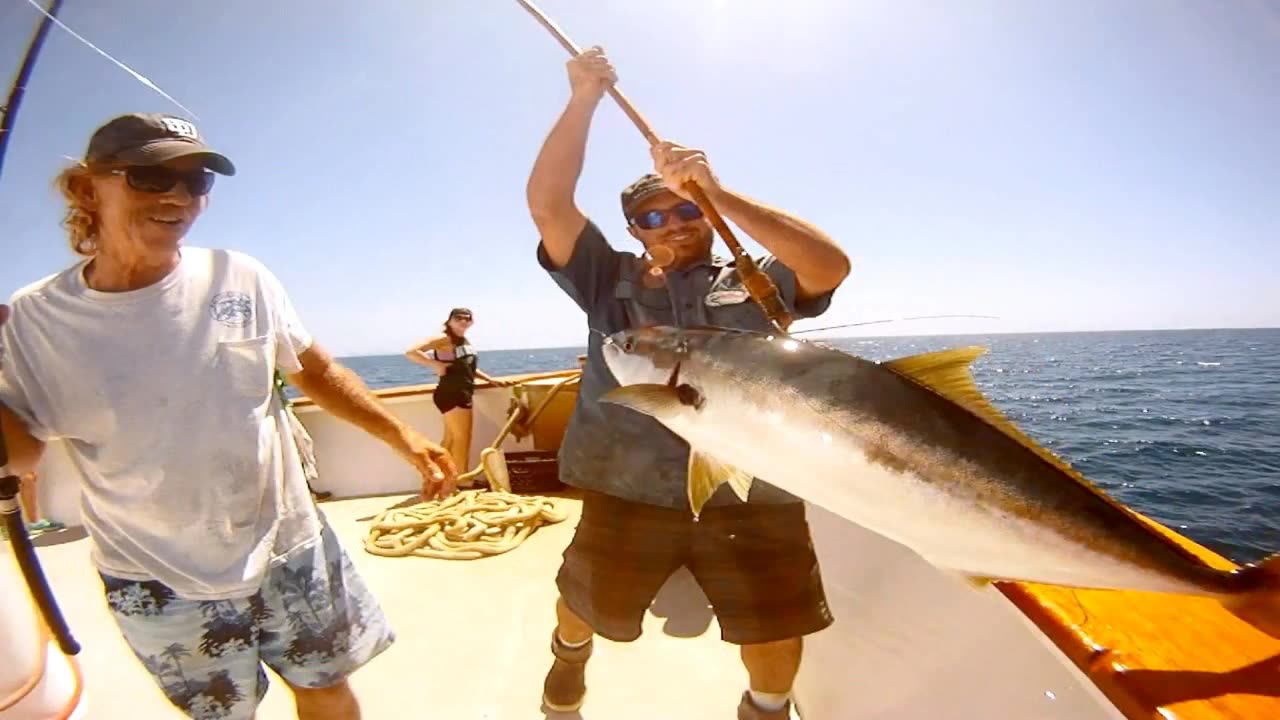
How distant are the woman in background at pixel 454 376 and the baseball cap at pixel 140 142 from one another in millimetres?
4814

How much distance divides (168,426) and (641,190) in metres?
1.72

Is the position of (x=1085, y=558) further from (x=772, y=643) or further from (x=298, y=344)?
(x=298, y=344)

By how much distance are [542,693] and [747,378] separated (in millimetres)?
2232

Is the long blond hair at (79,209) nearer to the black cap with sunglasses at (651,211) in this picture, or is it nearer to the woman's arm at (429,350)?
the black cap with sunglasses at (651,211)

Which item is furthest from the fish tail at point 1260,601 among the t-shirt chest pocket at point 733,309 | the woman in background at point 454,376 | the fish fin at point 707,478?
the woman in background at point 454,376

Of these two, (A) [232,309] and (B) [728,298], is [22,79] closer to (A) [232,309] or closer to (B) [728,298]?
(A) [232,309]

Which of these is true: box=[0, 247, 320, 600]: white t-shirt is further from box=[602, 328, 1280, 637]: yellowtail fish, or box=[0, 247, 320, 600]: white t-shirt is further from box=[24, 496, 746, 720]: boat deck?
box=[24, 496, 746, 720]: boat deck

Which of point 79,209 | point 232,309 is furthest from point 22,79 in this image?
point 232,309

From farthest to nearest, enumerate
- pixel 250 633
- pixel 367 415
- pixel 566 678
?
pixel 566 678 < pixel 367 415 < pixel 250 633

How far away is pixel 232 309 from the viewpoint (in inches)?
71.7

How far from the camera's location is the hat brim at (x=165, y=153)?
5.35 ft

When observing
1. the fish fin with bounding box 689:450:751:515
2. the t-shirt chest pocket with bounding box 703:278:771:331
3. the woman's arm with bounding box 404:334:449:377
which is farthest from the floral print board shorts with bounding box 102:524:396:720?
the woman's arm with bounding box 404:334:449:377

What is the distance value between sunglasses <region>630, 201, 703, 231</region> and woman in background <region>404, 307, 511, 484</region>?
476 centimetres

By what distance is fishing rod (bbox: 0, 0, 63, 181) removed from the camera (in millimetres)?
1816
